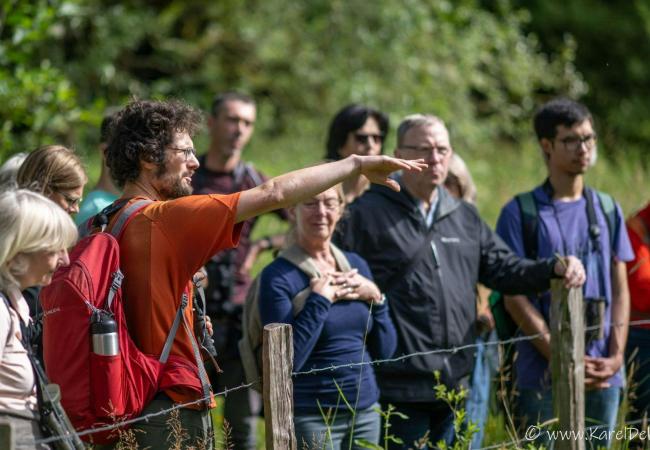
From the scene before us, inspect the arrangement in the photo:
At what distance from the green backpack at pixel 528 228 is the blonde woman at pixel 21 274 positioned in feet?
9.65

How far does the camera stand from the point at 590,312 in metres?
5.47

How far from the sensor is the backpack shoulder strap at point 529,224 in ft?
18.4

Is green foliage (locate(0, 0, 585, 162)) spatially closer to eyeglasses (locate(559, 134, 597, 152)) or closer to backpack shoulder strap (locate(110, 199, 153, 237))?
eyeglasses (locate(559, 134, 597, 152))

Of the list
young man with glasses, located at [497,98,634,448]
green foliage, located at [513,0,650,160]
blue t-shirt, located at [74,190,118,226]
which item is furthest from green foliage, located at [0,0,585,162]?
young man with glasses, located at [497,98,634,448]

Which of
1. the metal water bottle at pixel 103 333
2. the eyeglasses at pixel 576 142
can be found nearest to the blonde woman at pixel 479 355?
the eyeglasses at pixel 576 142

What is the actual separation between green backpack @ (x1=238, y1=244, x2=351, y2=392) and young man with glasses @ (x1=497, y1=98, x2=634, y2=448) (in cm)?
121

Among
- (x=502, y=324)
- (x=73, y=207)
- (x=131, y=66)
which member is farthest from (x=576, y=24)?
(x=73, y=207)

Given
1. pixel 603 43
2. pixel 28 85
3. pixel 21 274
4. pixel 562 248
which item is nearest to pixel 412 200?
pixel 562 248

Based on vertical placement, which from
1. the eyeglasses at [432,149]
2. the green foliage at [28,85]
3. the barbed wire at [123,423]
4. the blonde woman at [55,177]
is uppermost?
the green foliage at [28,85]

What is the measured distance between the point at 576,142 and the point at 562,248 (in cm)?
59

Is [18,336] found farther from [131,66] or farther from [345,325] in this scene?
[131,66]

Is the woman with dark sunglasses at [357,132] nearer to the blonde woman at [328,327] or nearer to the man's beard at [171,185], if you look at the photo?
the blonde woman at [328,327]

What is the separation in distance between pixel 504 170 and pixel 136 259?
1286cm

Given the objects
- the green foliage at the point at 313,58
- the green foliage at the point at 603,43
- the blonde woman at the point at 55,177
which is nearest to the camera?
the blonde woman at the point at 55,177
